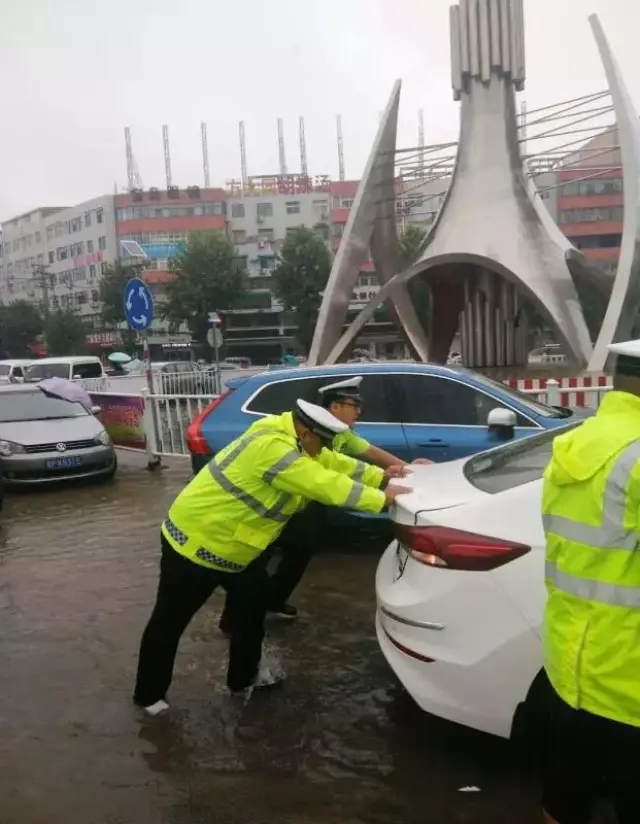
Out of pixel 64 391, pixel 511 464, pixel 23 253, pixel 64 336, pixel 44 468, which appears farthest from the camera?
pixel 23 253

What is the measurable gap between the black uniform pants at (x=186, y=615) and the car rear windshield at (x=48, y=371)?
61.3ft

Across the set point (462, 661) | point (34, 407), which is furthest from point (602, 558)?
point (34, 407)

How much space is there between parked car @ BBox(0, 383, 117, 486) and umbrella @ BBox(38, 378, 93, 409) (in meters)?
0.06

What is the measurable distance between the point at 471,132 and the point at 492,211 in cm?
244

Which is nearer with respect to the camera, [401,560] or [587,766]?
[587,766]

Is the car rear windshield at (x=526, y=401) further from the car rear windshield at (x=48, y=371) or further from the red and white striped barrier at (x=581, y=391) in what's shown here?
the car rear windshield at (x=48, y=371)

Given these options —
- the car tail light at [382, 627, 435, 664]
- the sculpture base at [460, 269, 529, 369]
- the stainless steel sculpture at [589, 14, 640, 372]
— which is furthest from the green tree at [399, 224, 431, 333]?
the car tail light at [382, 627, 435, 664]

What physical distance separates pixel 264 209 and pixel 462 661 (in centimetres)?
7366

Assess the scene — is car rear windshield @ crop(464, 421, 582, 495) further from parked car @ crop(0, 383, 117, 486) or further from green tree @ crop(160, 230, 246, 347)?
green tree @ crop(160, 230, 246, 347)

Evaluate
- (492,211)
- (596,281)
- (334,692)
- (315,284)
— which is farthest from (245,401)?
(315,284)

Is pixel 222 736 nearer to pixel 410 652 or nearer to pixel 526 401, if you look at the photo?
pixel 410 652

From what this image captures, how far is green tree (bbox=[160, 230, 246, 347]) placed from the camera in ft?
160

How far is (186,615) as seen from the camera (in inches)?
144

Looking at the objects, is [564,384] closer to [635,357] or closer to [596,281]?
[635,357]
